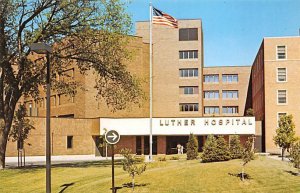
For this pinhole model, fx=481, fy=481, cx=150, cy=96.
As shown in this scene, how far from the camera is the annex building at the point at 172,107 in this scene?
2185 inches

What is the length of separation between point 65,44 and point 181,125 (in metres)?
31.4

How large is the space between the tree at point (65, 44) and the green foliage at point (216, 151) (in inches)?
251

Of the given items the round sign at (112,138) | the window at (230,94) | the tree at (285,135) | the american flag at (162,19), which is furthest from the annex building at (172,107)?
the round sign at (112,138)

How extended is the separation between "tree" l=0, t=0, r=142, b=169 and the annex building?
16.6 meters

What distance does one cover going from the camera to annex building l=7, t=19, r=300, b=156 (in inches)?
2185

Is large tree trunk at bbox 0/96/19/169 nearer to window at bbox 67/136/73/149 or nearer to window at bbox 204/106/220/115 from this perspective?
window at bbox 67/136/73/149

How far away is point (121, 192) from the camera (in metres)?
16.5

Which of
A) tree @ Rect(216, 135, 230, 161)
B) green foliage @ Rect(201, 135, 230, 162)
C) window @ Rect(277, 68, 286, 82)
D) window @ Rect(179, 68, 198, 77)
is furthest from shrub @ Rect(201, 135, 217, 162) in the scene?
window @ Rect(179, 68, 198, 77)

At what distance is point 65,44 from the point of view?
2919 centimetres

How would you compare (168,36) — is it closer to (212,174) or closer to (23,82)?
(23,82)

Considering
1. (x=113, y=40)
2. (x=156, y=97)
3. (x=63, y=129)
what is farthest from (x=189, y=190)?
(x=156, y=97)

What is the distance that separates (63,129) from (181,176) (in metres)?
37.4

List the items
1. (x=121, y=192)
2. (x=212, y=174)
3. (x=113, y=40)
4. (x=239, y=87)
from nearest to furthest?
(x=121, y=192) < (x=212, y=174) < (x=113, y=40) < (x=239, y=87)

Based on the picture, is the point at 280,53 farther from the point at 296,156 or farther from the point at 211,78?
the point at 296,156
